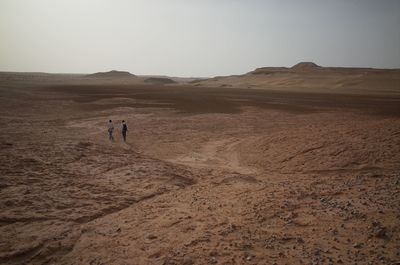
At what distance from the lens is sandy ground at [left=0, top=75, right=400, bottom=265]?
538cm

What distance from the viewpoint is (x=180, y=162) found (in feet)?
40.4

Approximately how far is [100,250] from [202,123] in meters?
15.8

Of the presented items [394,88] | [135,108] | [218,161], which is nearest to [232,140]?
[218,161]

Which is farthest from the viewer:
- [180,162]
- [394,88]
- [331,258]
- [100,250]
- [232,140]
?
[394,88]

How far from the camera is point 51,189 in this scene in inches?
323

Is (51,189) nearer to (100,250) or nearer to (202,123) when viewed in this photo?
(100,250)

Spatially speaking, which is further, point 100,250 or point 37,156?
point 37,156

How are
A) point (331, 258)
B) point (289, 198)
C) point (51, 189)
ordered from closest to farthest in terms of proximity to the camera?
point (331, 258)
point (289, 198)
point (51, 189)

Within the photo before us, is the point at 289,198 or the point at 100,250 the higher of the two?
the point at 289,198

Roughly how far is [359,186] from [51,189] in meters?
7.41

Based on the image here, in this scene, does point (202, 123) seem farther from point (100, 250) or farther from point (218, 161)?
point (100, 250)

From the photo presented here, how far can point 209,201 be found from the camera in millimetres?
7594

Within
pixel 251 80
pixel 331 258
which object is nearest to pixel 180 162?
pixel 331 258

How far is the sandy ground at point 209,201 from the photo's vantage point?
5.38 metres
